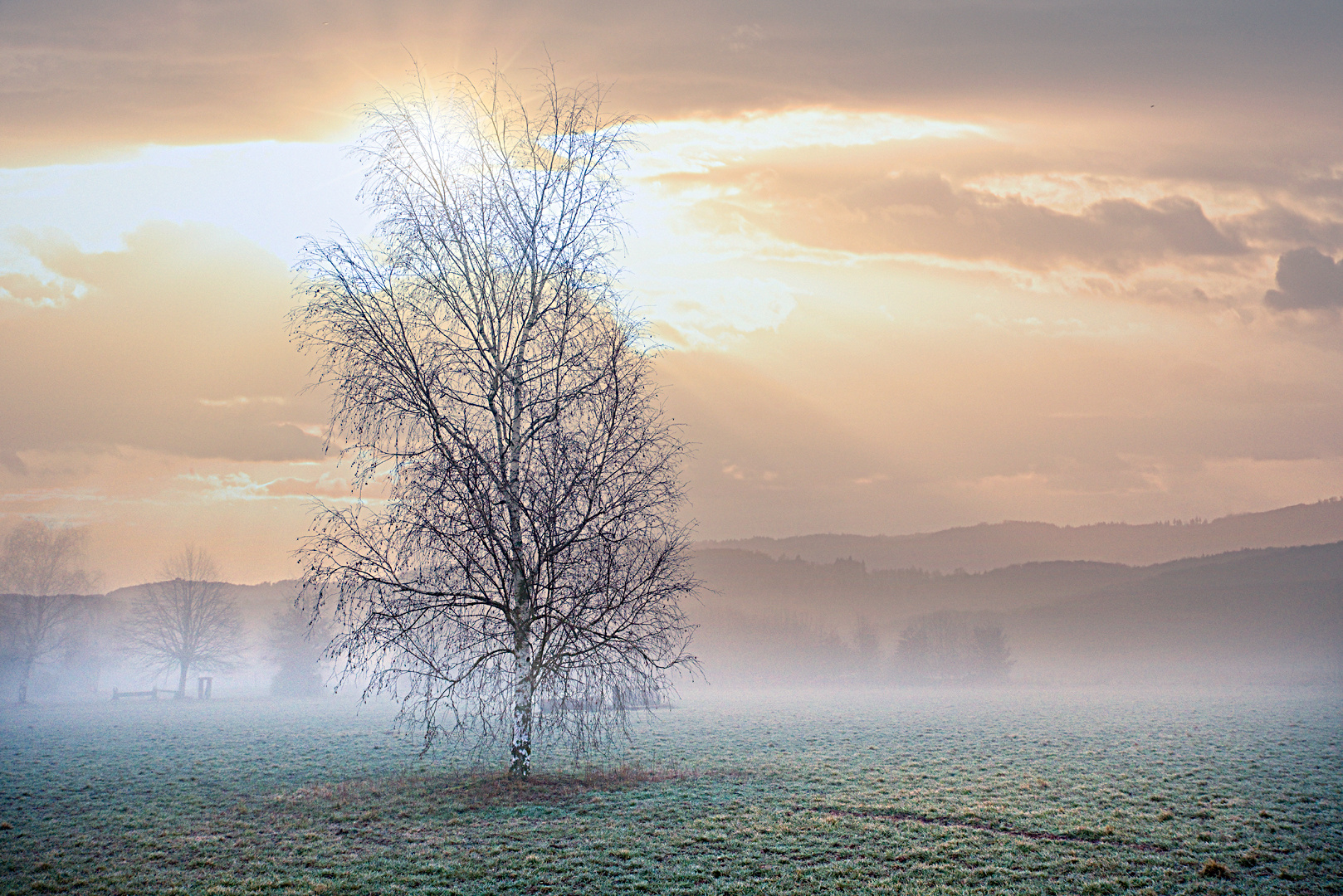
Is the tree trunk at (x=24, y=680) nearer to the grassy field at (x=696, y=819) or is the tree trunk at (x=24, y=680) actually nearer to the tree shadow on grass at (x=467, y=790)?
the grassy field at (x=696, y=819)

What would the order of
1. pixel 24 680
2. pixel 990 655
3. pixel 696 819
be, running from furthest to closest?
pixel 990 655 < pixel 24 680 < pixel 696 819

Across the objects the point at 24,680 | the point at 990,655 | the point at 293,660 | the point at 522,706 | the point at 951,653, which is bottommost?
the point at 951,653

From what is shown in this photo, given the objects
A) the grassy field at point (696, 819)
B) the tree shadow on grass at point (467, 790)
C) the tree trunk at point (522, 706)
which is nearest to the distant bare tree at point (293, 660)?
the grassy field at point (696, 819)

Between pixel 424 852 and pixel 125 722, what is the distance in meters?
36.3

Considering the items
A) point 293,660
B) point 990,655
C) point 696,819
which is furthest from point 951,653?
point 696,819

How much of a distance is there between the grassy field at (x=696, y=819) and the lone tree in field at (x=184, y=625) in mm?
44438

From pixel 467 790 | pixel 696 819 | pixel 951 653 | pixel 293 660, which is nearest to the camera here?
pixel 696 819

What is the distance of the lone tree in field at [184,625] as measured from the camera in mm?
65688

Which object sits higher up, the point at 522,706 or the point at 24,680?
the point at 522,706

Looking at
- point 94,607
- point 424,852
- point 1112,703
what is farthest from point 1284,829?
point 94,607

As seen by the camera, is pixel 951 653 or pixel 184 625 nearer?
pixel 184 625

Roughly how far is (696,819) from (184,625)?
227 feet

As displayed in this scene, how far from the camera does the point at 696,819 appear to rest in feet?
43.9

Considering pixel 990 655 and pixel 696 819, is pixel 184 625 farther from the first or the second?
pixel 990 655
